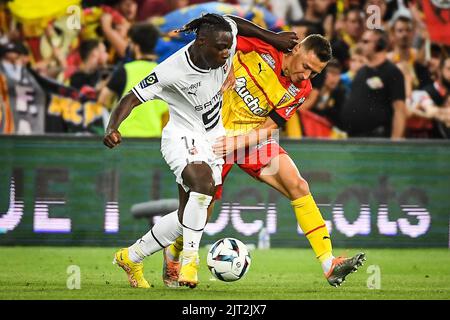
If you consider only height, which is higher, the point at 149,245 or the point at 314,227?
the point at 314,227

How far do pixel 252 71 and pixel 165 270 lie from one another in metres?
1.85

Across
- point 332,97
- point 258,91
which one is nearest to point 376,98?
point 332,97

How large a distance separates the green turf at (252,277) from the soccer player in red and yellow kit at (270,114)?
1.65ft

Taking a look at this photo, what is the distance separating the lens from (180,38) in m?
13.6

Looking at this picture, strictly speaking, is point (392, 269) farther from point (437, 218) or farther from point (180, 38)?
point (180, 38)

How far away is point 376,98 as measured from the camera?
45.0ft

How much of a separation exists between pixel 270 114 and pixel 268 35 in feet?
2.31

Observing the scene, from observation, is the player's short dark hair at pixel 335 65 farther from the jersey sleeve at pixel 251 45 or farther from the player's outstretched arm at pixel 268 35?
A: the player's outstretched arm at pixel 268 35

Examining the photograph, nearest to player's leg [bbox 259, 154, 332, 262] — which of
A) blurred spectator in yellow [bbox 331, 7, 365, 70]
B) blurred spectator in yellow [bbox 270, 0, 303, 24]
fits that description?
blurred spectator in yellow [bbox 331, 7, 365, 70]

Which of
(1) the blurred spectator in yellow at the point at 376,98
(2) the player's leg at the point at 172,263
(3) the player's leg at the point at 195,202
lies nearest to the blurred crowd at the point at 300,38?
(1) the blurred spectator in yellow at the point at 376,98

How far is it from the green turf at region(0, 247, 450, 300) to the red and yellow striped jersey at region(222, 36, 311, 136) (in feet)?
4.66

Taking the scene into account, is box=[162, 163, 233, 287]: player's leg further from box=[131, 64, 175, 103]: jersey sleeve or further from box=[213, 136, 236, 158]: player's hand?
box=[131, 64, 175, 103]: jersey sleeve

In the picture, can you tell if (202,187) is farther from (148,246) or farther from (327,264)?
(327,264)

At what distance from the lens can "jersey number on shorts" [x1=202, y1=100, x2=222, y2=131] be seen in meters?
8.71
